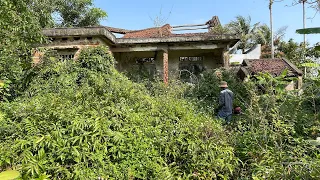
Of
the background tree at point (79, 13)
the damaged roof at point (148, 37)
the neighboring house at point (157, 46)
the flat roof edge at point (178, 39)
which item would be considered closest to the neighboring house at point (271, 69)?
the neighboring house at point (157, 46)

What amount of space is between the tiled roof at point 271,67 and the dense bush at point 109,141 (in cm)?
597

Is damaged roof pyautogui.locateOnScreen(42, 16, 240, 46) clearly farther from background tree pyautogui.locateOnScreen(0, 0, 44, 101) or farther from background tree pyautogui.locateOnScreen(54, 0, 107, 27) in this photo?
background tree pyautogui.locateOnScreen(54, 0, 107, 27)

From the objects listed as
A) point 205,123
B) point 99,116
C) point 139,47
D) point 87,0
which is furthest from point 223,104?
point 87,0

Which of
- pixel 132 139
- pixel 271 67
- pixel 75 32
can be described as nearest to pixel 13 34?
pixel 75 32

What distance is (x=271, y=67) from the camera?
35.6 ft

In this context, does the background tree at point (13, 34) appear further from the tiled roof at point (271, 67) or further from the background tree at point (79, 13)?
the background tree at point (79, 13)

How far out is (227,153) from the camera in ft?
14.3

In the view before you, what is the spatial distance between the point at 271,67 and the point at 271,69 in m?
0.19

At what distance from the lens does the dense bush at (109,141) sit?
12.7 ft

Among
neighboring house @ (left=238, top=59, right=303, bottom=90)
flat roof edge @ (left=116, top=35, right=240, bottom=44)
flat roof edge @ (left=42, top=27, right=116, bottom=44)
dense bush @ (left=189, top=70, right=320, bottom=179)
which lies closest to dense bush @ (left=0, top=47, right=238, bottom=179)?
dense bush @ (left=189, top=70, right=320, bottom=179)

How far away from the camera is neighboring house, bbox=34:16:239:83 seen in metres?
9.70

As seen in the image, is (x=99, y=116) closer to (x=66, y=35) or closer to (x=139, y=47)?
(x=66, y=35)

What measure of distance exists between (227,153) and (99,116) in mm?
2238

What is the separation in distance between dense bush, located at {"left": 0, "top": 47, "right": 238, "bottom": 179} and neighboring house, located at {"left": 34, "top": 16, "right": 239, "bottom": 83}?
4.57 metres
